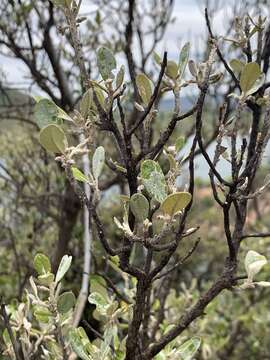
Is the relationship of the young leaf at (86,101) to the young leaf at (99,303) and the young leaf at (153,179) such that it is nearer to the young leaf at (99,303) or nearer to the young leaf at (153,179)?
the young leaf at (153,179)

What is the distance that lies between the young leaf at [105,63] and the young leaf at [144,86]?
5 centimetres

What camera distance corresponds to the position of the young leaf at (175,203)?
799mm

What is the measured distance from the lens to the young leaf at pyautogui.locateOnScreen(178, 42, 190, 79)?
97 centimetres

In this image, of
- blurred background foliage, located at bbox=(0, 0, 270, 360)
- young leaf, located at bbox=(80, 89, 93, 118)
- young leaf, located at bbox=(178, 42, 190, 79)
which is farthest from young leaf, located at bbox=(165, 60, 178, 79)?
blurred background foliage, located at bbox=(0, 0, 270, 360)

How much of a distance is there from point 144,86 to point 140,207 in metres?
0.23

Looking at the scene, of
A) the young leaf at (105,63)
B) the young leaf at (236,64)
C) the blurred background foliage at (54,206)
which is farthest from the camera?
the blurred background foliage at (54,206)

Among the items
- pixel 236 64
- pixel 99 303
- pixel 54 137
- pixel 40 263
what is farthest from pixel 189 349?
pixel 236 64

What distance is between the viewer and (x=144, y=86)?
96 cm

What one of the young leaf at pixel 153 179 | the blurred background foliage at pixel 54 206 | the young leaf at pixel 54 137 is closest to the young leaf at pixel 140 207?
the young leaf at pixel 153 179

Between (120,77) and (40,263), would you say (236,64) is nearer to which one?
(120,77)

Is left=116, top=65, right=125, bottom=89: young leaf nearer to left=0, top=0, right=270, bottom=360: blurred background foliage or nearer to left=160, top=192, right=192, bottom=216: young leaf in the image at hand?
left=160, top=192, right=192, bottom=216: young leaf

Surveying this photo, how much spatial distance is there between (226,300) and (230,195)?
398cm

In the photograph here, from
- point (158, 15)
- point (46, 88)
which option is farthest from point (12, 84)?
point (158, 15)

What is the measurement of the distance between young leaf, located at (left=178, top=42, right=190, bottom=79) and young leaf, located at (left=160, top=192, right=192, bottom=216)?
251 mm
